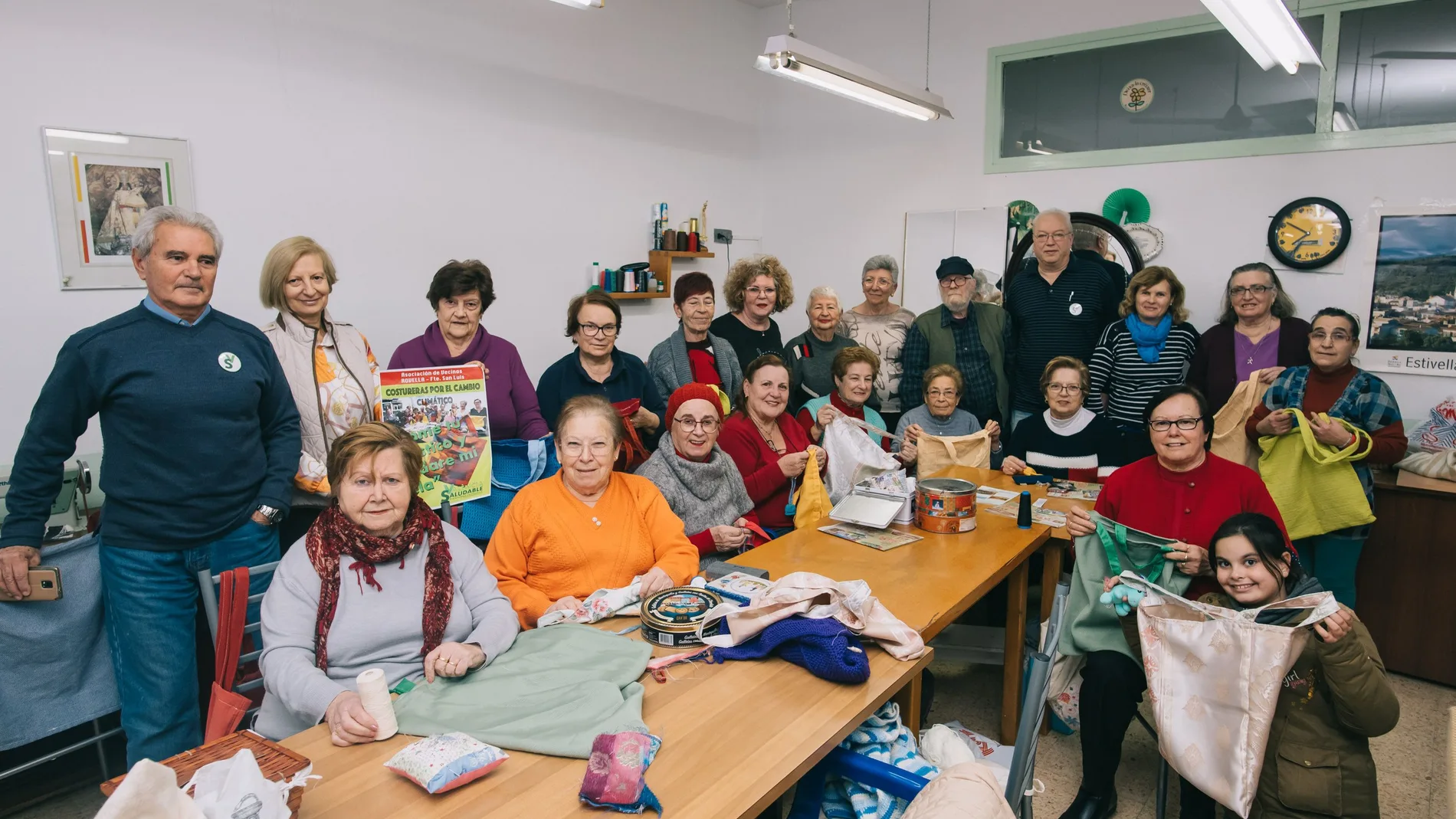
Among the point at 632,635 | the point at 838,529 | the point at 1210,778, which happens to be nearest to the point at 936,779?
the point at 632,635

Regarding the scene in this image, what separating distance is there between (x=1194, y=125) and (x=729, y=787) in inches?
198

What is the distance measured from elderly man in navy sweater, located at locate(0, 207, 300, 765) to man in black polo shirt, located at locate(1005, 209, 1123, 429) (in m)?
3.71

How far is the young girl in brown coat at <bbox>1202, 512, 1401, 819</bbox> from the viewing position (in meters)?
1.99

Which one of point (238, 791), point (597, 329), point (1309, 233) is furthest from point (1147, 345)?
point (238, 791)

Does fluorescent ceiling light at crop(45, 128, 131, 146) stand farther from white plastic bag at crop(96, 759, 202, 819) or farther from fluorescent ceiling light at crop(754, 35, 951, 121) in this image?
white plastic bag at crop(96, 759, 202, 819)

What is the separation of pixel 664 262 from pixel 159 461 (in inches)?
153

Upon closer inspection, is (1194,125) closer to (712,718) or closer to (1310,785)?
(1310,785)

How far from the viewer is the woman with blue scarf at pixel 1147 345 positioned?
4016 millimetres

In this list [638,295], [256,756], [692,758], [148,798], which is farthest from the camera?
[638,295]

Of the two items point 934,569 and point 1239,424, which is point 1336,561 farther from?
point 934,569

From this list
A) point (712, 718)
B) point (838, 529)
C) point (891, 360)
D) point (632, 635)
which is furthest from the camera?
point (891, 360)

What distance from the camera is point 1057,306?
14.6ft

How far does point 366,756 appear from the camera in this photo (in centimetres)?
150

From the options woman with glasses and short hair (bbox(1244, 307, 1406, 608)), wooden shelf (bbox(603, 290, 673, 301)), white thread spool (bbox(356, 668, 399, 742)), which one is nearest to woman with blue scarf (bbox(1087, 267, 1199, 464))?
woman with glasses and short hair (bbox(1244, 307, 1406, 608))
